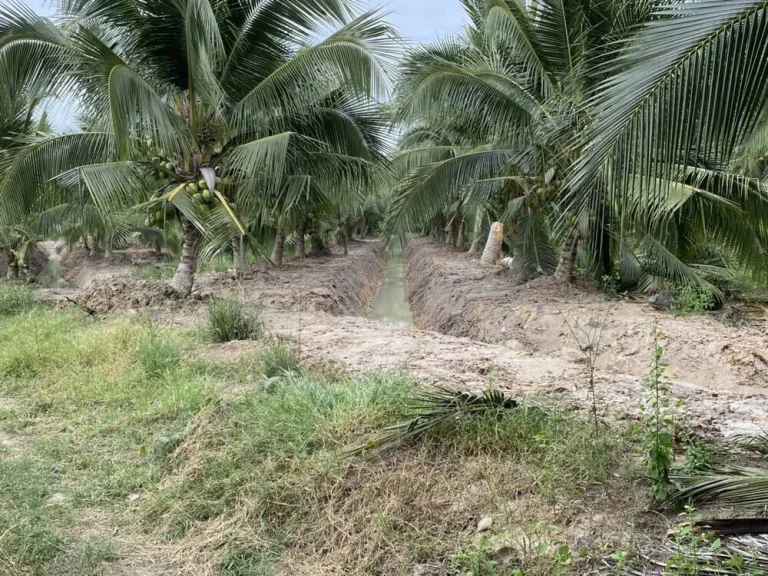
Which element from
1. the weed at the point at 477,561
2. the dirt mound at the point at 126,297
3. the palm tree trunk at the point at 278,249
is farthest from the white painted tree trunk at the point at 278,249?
the weed at the point at 477,561

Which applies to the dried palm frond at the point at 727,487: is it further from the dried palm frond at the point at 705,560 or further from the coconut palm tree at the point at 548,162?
the coconut palm tree at the point at 548,162

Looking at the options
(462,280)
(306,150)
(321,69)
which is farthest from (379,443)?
(462,280)

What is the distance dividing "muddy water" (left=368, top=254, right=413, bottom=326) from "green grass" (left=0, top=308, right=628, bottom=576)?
7.80 meters

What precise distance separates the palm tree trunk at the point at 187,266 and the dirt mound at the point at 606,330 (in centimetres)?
432

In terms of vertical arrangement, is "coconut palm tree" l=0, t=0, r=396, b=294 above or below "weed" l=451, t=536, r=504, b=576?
above

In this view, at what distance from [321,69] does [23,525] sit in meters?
6.00

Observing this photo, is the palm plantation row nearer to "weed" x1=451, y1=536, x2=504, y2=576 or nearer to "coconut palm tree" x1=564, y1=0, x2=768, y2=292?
"coconut palm tree" x1=564, y1=0, x2=768, y2=292

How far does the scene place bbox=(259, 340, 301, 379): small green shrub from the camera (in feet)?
14.6

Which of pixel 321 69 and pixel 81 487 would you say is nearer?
pixel 81 487

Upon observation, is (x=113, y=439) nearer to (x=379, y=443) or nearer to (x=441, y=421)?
(x=379, y=443)

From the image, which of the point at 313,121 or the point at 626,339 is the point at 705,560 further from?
the point at 313,121

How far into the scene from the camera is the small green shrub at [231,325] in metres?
5.78

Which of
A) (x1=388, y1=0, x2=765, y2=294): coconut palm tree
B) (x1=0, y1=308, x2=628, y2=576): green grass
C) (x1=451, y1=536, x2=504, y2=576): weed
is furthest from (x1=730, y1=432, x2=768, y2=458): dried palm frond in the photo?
(x1=388, y1=0, x2=765, y2=294): coconut palm tree

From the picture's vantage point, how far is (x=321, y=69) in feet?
22.9
